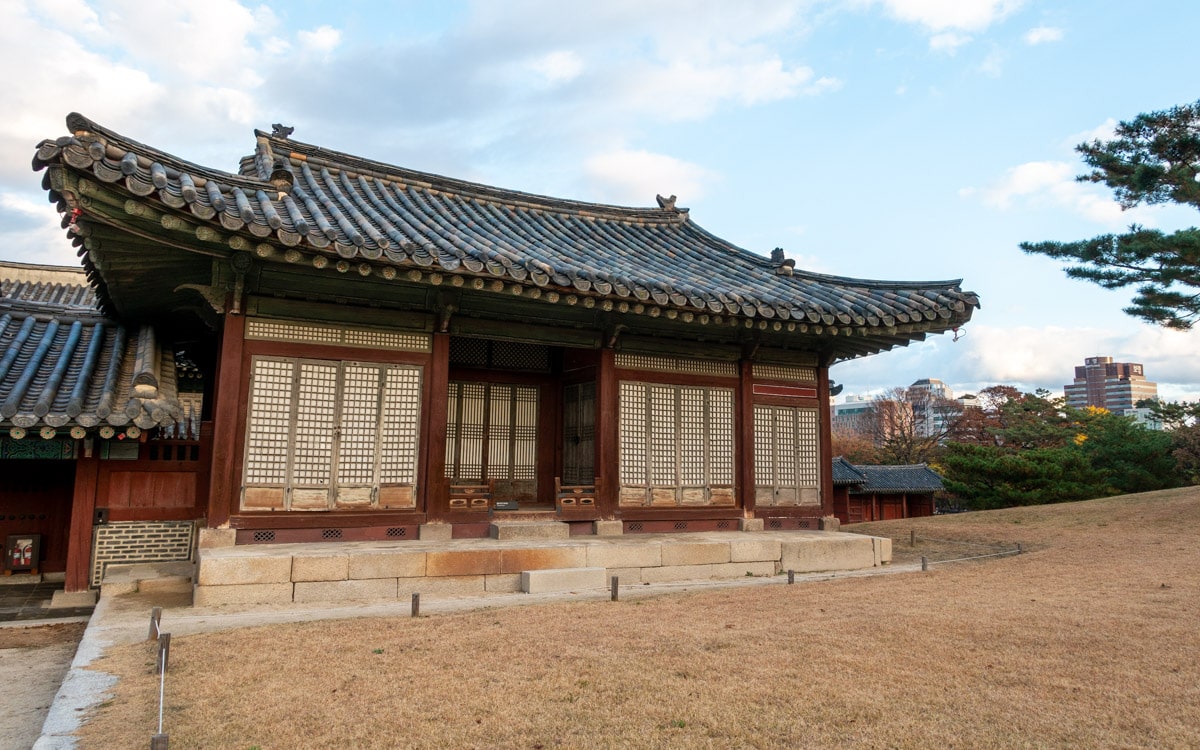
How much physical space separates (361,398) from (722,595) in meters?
5.18

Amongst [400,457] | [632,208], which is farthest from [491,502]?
[632,208]

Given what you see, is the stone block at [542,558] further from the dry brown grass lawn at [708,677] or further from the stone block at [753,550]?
the stone block at [753,550]

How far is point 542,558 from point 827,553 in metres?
4.49

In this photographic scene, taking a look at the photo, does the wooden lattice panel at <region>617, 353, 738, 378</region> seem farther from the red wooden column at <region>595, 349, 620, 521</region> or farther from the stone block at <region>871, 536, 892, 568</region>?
the stone block at <region>871, 536, 892, 568</region>

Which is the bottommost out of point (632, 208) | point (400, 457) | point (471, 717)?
point (471, 717)

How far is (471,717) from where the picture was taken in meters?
4.55

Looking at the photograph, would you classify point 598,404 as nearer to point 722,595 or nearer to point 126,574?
point 722,595

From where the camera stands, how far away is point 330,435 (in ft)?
32.4

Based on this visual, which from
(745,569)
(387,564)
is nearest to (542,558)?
(387,564)

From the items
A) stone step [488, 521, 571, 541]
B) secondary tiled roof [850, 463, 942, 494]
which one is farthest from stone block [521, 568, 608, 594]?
secondary tiled roof [850, 463, 942, 494]

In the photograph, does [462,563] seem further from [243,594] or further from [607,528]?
[607,528]

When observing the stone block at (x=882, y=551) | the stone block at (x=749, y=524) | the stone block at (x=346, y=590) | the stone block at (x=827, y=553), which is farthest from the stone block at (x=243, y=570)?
the stone block at (x=882, y=551)

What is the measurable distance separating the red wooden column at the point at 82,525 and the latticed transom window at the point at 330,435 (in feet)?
8.05

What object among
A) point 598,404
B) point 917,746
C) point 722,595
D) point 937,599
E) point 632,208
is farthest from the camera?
point 632,208
